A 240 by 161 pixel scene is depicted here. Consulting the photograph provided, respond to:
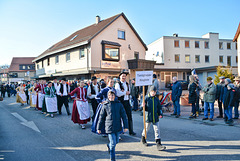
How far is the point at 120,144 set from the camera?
5.61 metres

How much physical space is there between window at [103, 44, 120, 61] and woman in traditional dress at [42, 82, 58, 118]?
1318 centimetres

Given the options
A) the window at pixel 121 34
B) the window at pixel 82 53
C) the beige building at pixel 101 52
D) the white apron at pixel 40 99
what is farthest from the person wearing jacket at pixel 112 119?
the window at pixel 121 34

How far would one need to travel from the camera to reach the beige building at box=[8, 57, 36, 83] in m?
63.2

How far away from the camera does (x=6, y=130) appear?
24.3 feet

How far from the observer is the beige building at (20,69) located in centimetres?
6322

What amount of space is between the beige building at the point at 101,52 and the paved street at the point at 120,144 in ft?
50.4

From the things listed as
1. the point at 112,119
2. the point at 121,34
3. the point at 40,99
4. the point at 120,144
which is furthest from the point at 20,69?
the point at 112,119

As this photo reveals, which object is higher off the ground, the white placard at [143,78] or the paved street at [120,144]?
the white placard at [143,78]

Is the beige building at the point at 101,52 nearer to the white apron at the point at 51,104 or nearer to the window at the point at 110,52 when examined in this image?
the window at the point at 110,52

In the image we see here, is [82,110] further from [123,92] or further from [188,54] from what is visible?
[188,54]

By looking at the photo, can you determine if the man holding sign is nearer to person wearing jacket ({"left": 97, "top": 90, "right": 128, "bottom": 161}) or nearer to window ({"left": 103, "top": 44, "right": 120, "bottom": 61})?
person wearing jacket ({"left": 97, "top": 90, "right": 128, "bottom": 161})

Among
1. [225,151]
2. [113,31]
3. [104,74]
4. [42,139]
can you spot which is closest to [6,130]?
[42,139]

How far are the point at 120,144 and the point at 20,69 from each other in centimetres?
6760

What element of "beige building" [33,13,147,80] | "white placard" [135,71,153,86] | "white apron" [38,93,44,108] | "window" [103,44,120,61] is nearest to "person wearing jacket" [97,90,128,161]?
"white placard" [135,71,153,86]
